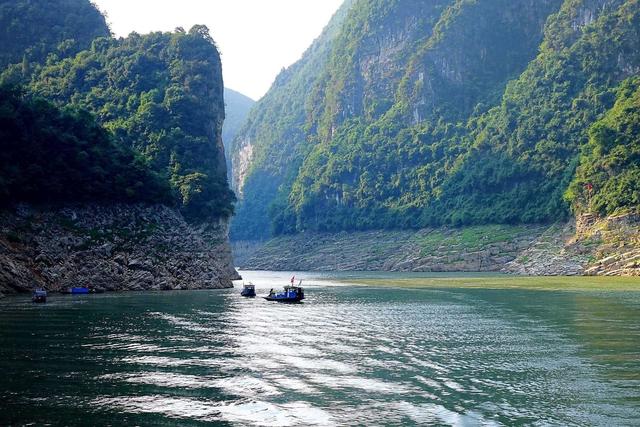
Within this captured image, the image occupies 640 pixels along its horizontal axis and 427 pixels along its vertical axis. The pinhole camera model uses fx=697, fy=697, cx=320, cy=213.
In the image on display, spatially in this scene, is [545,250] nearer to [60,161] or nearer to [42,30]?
[60,161]

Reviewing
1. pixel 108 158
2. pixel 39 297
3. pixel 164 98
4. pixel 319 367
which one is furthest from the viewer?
pixel 164 98

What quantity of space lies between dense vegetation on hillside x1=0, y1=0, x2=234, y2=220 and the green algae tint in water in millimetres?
45694

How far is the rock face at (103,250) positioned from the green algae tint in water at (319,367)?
2173cm

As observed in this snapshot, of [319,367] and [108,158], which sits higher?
[108,158]

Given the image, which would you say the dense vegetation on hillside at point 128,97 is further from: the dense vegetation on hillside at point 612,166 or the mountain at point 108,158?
the dense vegetation on hillside at point 612,166

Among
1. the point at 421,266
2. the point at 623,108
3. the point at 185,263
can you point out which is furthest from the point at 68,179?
the point at 623,108

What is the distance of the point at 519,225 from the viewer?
19388 centimetres

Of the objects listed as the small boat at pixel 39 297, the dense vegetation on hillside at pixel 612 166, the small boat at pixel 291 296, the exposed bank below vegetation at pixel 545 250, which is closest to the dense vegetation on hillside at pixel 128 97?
the small boat at pixel 39 297

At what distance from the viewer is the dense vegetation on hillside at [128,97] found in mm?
109562

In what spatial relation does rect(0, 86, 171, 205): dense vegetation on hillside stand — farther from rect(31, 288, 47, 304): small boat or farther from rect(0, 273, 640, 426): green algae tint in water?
rect(0, 273, 640, 426): green algae tint in water

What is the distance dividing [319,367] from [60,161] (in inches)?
2979

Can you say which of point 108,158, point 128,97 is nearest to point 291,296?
point 108,158

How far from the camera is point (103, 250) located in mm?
96875

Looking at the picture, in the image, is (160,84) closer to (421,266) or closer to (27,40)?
(27,40)
